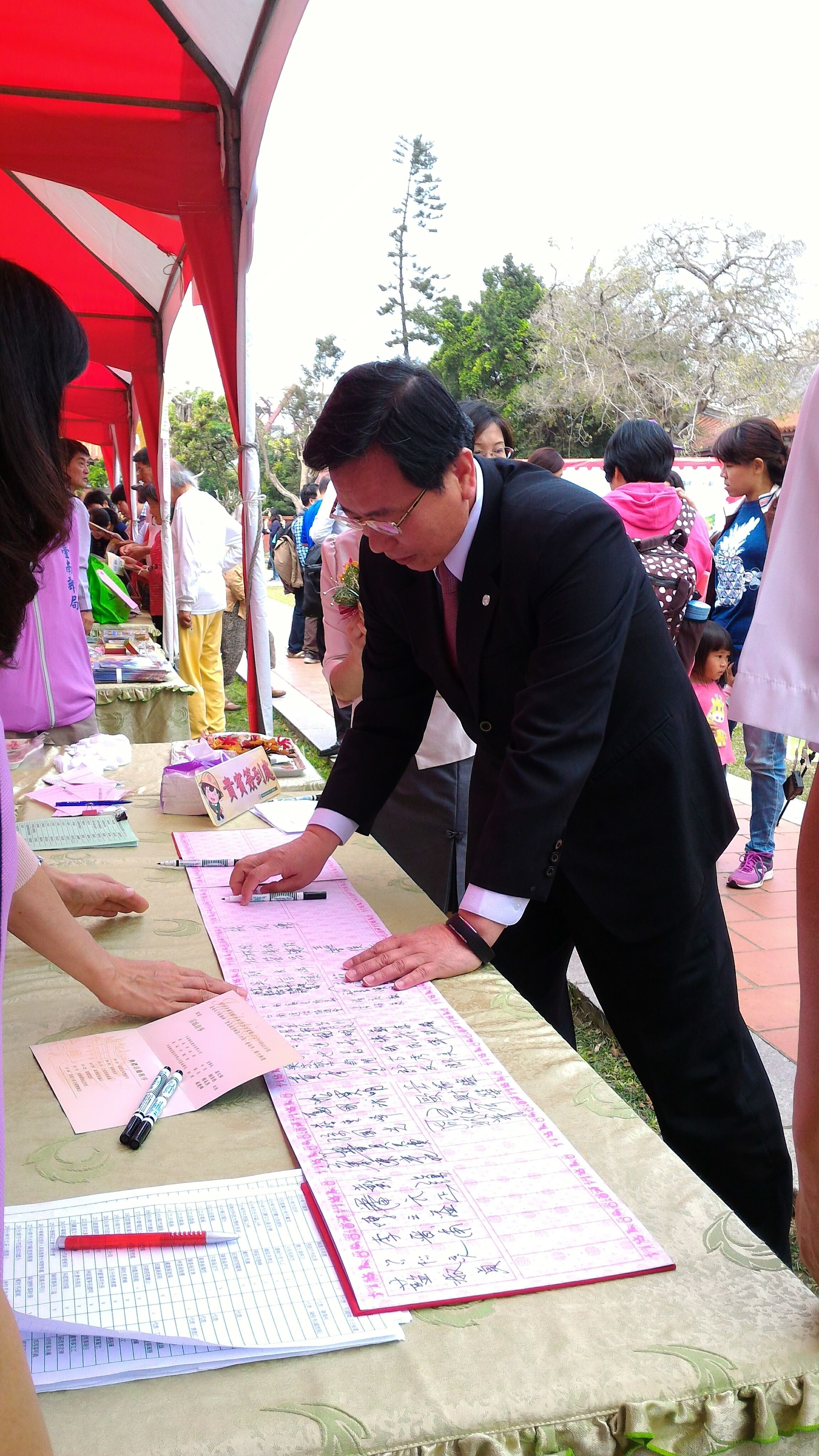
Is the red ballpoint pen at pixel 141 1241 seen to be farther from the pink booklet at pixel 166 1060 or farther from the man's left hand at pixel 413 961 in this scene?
the man's left hand at pixel 413 961

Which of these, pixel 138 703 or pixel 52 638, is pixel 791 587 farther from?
pixel 138 703

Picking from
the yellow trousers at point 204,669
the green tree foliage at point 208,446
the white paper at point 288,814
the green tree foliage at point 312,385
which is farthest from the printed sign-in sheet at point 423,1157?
the green tree foliage at point 312,385

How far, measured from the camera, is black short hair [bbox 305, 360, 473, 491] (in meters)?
1.31

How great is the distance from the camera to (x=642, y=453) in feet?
10.8

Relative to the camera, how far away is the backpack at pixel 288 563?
8.73 m

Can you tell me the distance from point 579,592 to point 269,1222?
2.86ft

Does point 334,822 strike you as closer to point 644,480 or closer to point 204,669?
point 644,480

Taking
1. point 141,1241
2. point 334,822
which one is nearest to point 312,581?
point 334,822

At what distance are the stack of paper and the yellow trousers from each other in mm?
5172

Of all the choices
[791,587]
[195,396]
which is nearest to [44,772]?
[791,587]

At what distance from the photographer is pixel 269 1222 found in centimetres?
82

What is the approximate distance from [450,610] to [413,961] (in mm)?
571

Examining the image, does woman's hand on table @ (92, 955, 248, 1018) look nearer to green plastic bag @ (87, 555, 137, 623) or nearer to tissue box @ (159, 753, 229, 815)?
tissue box @ (159, 753, 229, 815)

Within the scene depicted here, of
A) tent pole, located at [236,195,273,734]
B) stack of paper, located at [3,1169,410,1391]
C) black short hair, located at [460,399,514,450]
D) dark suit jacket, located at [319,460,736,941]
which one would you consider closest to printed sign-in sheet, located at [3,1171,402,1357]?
stack of paper, located at [3,1169,410,1391]
